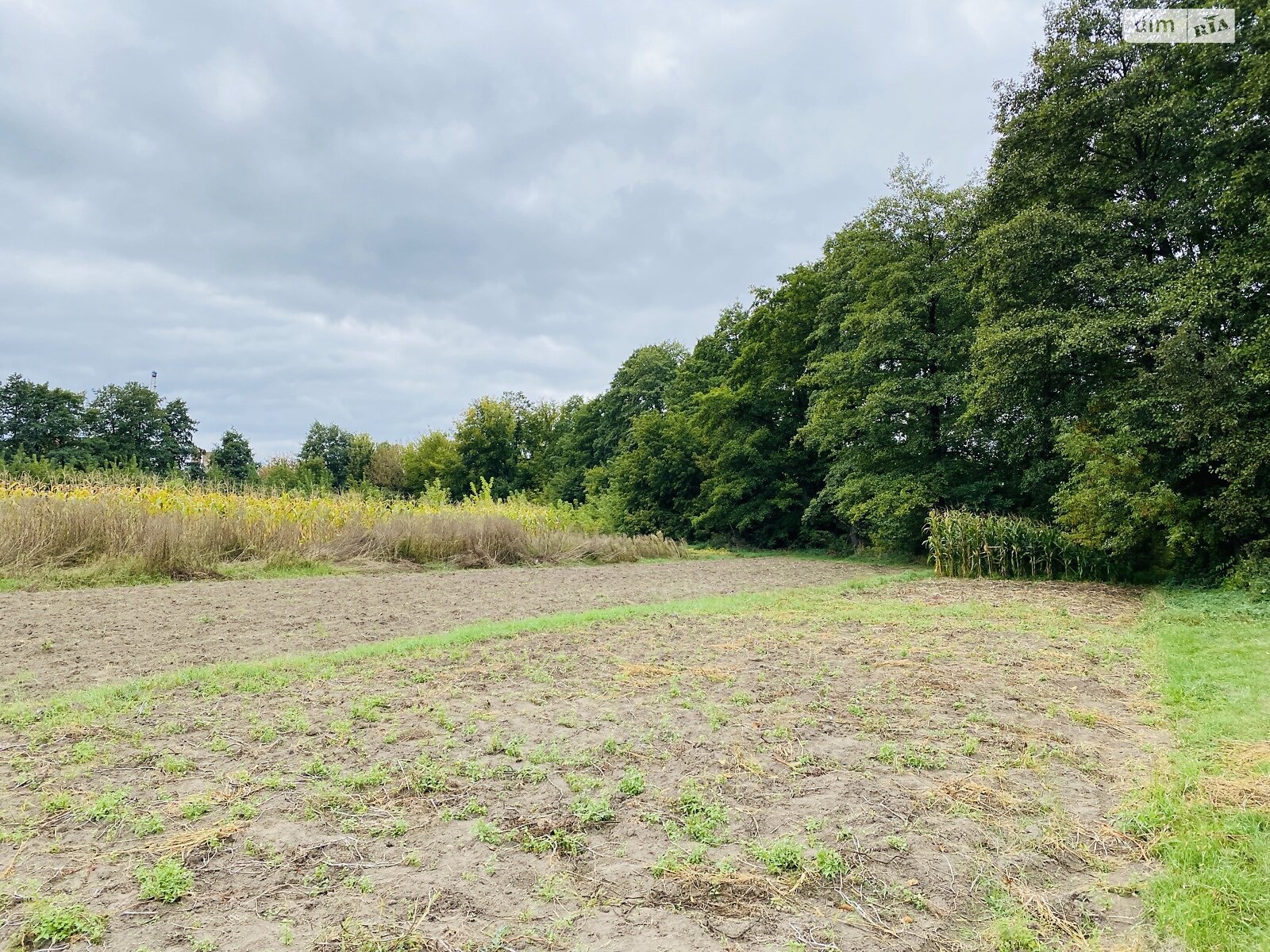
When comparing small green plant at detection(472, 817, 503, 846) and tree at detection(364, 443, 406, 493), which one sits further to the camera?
tree at detection(364, 443, 406, 493)

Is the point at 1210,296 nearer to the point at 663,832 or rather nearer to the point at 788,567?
the point at 788,567

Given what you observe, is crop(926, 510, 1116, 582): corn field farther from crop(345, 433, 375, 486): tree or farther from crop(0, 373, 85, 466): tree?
crop(345, 433, 375, 486): tree

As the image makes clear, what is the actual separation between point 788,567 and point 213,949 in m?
15.7

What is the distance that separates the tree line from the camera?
10.0m

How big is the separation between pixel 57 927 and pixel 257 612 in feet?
20.7

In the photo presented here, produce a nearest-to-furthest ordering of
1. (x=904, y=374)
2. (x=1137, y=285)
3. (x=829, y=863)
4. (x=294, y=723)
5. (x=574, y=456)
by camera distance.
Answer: (x=829, y=863)
(x=294, y=723)
(x=1137, y=285)
(x=904, y=374)
(x=574, y=456)

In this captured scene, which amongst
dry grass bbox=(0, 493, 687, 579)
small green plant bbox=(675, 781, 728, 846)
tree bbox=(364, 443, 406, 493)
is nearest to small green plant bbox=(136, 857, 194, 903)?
small green plant bbox=(675, 781, 728, 846)

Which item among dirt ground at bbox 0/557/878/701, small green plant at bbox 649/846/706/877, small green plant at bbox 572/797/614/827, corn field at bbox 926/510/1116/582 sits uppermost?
corn field at bbox 926/510/1116/582

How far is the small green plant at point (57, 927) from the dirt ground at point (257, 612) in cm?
323

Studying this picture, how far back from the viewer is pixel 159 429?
3781cm

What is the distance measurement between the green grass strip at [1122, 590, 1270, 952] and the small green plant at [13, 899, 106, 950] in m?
3.37

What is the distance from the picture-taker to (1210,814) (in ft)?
9.02

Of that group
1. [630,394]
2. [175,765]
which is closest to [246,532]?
[175,765]

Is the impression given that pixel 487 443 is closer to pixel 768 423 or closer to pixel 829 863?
pixel 768 423
